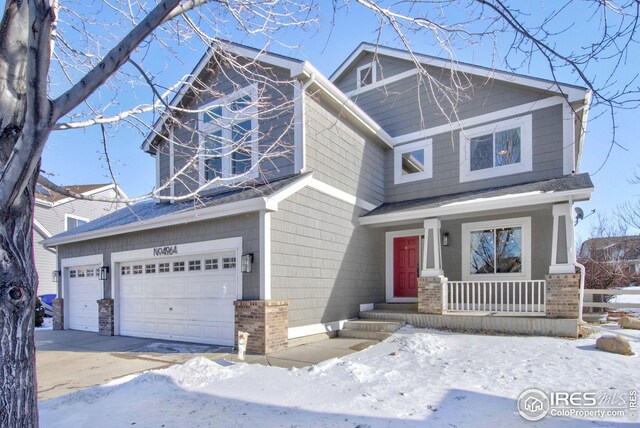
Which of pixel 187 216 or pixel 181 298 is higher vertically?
pixel 187 216

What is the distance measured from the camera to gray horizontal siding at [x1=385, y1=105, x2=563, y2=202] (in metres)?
9.77

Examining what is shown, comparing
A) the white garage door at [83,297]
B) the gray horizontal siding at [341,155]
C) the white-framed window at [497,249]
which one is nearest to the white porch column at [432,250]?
the white-framed window at [497,249]

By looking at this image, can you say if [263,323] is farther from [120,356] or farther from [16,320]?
[16,320]

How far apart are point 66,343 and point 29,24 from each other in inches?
372

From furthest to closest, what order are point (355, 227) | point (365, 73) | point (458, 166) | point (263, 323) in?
point (365, 73) → point (458, 166) → point (355, 227) → point (263, 323)

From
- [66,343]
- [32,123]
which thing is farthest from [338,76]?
[32,123]

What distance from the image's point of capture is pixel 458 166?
11031mm

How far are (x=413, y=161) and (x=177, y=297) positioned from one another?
7.80 metres

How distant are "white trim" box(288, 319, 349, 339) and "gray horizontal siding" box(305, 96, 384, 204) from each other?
341cm

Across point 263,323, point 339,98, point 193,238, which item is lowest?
point 263,323

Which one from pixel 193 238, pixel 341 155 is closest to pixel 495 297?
pixel 341 155

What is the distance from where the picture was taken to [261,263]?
7.57 meters

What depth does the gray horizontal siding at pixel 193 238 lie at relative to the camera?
7.74 metres

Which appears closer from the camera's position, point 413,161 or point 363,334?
point 363,334
